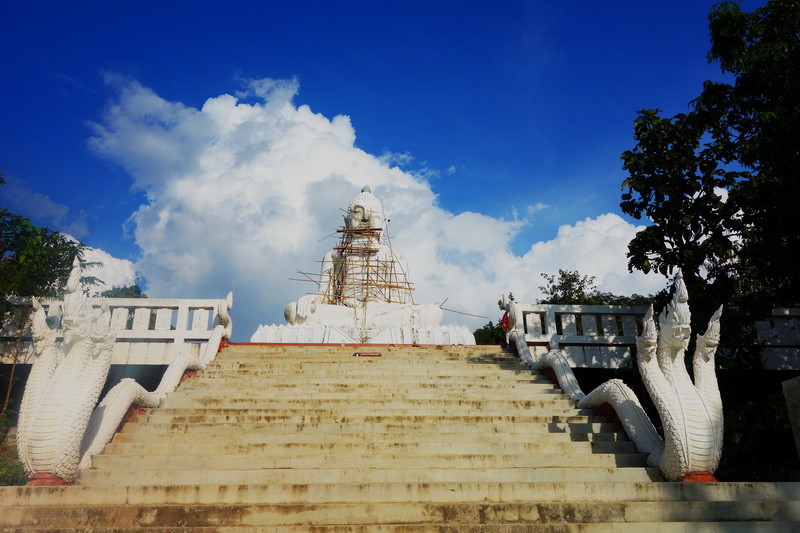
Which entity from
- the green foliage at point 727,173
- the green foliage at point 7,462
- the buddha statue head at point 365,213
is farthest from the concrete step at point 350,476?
the buddha statue head at point 365,213

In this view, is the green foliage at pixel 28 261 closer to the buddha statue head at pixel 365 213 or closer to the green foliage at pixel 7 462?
the green foliage at pixel 7 462

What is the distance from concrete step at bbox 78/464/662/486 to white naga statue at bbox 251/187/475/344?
280 inches

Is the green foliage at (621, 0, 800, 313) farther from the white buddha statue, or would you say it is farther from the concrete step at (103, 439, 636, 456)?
the white buddha statue

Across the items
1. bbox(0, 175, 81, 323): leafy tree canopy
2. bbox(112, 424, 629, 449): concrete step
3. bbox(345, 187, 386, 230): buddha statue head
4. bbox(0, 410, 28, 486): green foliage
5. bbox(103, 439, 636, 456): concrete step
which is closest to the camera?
bbox(103, 439, 636, 456): concrete step

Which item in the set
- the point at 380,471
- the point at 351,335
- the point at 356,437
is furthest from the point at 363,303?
the point at 380,471

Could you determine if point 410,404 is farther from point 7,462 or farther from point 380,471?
point 7,462

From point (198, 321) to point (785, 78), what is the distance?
10681 millimetres

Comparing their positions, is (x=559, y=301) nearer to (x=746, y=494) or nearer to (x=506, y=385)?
(x=506, y=385)

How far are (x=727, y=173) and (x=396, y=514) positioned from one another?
8.26 m

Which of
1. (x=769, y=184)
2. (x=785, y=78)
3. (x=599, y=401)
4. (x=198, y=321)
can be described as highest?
(x=785, y=78)

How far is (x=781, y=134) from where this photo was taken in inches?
317

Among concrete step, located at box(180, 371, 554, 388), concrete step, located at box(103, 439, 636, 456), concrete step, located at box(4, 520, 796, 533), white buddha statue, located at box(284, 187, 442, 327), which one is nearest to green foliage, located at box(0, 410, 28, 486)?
concrete step, located at box(103, 439, 636, 456)

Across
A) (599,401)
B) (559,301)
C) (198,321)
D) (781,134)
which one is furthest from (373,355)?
(559,301)

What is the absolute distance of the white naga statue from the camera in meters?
12.7
